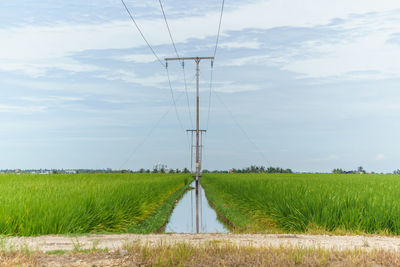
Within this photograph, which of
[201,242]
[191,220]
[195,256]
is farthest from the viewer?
[191,220]

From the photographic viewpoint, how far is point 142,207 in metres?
14.0

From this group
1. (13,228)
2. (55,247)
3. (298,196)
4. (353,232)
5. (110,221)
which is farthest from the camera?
(298,196)

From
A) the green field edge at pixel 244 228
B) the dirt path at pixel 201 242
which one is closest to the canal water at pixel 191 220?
the green field edge at pixel 244 228

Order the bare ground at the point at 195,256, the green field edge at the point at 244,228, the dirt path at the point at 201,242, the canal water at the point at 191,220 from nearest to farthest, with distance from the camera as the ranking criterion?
the bare ground at the point at 195,256
the dirt path at the point at 201,242
the green field edge at the point at 244,228
the canal water at the point at 191,220

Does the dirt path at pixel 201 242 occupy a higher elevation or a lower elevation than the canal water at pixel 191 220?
higher

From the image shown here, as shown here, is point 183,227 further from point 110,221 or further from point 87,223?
point 87,223

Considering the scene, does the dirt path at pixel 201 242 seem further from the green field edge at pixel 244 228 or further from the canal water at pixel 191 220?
the canal water at pixel 191 220

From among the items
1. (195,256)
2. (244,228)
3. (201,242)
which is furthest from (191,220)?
(195,256)

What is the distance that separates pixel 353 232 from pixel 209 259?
5.28 meters

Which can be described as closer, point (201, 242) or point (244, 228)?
point (201, 242)

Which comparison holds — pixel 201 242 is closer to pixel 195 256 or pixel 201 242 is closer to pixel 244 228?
pixel 195 256

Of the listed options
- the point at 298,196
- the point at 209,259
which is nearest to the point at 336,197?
the point at 298,196

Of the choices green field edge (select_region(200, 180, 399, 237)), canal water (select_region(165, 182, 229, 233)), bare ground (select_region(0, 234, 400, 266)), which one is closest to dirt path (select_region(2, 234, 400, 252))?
bare ground (select_region(0, 234, 400, 266))

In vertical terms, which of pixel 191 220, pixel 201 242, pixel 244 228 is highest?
pixel 201 242
